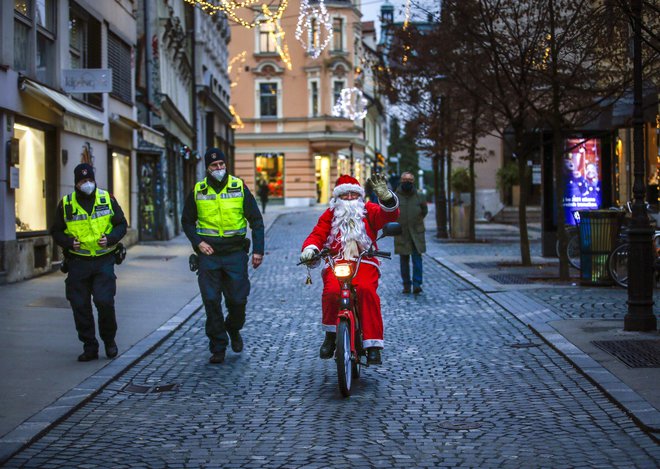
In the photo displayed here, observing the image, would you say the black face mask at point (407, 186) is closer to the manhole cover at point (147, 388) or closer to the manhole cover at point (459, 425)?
the manhole cover at point (147, 388)

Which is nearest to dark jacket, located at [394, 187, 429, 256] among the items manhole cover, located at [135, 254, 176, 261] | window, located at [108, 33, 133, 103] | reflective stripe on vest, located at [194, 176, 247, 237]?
reflective stripe on vest, located at [194, 176, 247, 237]

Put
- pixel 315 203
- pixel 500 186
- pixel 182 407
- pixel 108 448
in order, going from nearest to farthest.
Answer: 1. pixel 108 448
2. pixel 182 407
3. pixel 500 186
4. pixel 315 203

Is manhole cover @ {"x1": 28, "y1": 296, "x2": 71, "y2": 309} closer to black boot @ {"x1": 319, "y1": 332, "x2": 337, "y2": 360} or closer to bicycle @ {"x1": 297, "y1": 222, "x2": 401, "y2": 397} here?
black boot @ {"x1": 319, "y1": 332, "x2": 337, "y2": 360}

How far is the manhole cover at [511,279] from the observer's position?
53.9ft

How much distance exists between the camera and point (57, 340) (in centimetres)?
1053

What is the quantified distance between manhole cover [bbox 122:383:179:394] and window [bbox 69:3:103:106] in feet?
45.6

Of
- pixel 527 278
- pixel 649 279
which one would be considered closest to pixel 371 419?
pixel 649 279

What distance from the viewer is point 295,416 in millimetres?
7109

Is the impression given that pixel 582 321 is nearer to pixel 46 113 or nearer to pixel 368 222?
pixel 368 222

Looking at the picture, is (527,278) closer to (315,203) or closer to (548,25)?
(548,25)

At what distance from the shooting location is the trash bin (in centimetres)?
1542

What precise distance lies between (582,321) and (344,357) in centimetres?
463

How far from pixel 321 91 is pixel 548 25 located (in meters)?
49.9

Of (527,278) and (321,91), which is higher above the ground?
(321,91)
